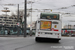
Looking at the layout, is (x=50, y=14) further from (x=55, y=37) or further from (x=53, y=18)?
(x=55, y=37)

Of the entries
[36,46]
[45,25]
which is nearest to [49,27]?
[45,25]

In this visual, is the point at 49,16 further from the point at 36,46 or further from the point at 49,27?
the point at 36,46

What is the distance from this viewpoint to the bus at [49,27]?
14.5m

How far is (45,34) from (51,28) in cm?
82

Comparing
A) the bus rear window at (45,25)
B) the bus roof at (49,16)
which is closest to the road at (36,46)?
the bus rear window at (45,25)

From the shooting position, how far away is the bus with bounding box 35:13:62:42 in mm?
14461

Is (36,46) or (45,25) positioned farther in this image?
(45,25)

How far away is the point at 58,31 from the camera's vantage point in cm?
1446

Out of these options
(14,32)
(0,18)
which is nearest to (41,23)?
(14,32)

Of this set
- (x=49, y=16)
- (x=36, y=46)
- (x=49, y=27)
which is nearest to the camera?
(x=36, y=46)

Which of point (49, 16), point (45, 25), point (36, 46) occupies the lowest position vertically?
point (36, 46)

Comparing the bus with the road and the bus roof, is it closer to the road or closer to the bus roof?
the bus roof

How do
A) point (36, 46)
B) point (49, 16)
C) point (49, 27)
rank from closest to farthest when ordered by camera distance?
point (36, 46), point (49, 27), point (49, 16)

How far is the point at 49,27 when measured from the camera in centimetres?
1455
